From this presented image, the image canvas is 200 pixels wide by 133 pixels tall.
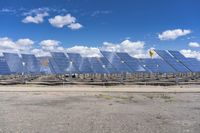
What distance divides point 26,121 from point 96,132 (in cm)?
361

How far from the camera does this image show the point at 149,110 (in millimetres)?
17141

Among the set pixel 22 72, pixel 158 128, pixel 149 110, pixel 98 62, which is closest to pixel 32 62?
pixel 22 72

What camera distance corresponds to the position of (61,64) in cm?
5900

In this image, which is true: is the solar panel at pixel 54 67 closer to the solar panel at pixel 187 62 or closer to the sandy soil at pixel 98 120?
the solar panel at pixel 187 62

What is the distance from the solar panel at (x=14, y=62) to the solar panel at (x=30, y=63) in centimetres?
138

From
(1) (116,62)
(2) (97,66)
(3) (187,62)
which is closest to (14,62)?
(2) (97,66)

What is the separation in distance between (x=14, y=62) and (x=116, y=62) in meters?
18.7

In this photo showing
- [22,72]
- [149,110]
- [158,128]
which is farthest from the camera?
[22,72]

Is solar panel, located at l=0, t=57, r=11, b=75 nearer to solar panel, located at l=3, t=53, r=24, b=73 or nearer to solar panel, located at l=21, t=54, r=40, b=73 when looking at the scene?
solar panel, located at l=3, t=53, r=24, b=73

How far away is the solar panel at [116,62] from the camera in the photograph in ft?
208

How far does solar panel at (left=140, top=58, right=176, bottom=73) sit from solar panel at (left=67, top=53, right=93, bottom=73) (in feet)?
36.8

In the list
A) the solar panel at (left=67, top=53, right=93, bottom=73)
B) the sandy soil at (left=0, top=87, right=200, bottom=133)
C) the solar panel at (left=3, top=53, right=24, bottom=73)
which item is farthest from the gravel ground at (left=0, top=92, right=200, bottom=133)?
the solar panel at (left=67, top=53, right=93, bottom=73)

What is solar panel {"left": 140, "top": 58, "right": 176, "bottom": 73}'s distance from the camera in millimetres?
66750

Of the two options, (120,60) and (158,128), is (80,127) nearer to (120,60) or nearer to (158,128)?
(158,128)
